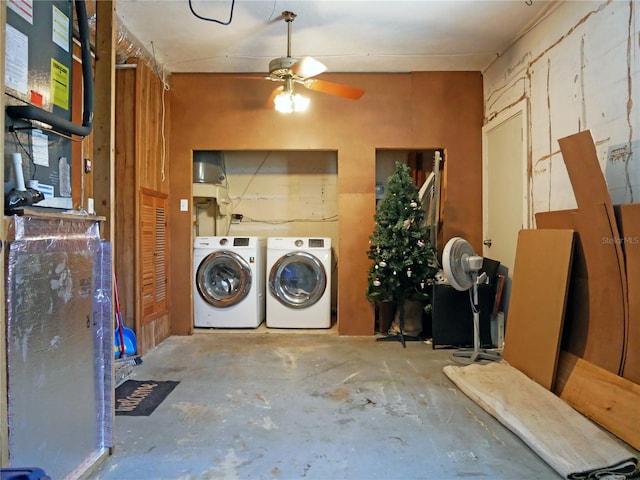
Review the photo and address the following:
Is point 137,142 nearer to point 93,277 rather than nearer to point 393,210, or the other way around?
point 93,277

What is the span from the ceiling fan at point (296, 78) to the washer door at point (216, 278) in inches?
68.0

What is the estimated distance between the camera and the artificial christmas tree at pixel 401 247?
11.8 feet

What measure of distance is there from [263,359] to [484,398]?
1.76 metres

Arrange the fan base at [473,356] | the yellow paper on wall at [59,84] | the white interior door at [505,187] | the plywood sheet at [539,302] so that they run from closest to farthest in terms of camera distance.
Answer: the yellow paper on wall at [59,84], the plywood sheet at [539,302], the fan base at [473,356], the white interior door at [505,187]

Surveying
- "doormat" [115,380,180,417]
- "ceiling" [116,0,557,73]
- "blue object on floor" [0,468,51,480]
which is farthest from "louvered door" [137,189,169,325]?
"blue object on floor" [0,468,51,480]

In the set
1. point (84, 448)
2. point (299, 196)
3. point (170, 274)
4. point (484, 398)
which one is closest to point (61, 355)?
point (84, 448)

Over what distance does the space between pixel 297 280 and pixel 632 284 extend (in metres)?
3.02

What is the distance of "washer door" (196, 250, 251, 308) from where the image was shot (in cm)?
414

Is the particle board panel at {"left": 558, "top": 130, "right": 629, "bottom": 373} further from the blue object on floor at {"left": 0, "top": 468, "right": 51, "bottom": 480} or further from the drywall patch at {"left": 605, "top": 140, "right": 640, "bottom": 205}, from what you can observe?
the blue object on floor at {"left": 0, "top": 468, "right": 51, "bottom": 480}

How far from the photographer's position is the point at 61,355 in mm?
1479

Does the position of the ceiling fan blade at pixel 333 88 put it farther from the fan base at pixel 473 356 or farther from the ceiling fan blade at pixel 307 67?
the fan base at pixel 473 356

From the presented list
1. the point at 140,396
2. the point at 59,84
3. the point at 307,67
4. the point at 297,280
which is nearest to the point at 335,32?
the point at 307,67

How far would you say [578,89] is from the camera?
8.43ft

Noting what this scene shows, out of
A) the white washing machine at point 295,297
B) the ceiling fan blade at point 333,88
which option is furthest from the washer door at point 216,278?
the ceiling fan blade at point 333,88
